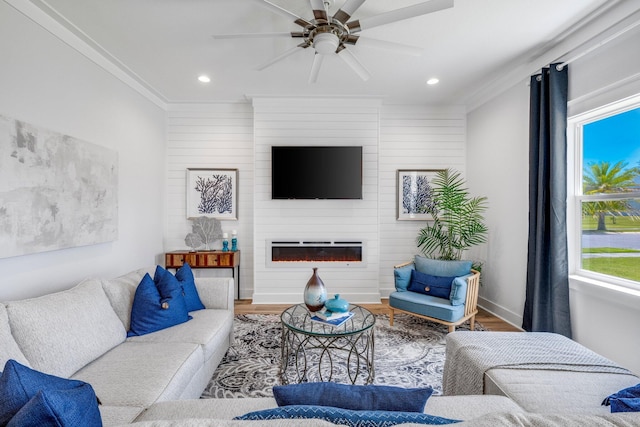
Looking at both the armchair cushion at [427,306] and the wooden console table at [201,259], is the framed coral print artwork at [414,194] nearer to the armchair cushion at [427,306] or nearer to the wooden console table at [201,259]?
the armchair cushion at [427,306]

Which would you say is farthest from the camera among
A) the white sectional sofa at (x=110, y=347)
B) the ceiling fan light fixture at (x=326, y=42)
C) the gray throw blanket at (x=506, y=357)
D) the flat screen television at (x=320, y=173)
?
the flat screen television at (x=320, y=173)

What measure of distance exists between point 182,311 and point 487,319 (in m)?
3.36

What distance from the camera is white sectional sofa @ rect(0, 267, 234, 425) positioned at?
1.44 meters

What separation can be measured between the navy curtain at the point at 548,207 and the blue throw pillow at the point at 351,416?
2512 millimetres

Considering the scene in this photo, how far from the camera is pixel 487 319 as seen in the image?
3.59m

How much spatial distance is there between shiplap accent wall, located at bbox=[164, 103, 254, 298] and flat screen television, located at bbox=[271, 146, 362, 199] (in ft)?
1.96

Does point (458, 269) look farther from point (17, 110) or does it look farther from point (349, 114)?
point (17, 110)

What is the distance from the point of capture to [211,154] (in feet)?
14.3

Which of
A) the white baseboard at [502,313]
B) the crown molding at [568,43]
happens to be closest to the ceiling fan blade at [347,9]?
the crown molding at [568,43]

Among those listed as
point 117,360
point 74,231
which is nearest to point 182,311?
point 117,360

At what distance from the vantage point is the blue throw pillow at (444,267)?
130 inches

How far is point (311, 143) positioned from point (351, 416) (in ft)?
12.0

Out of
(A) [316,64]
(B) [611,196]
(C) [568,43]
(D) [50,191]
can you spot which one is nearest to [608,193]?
(B) [611,196]

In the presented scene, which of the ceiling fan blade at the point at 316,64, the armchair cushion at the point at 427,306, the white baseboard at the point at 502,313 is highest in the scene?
the ceiling fan blade at the point at 316,64
